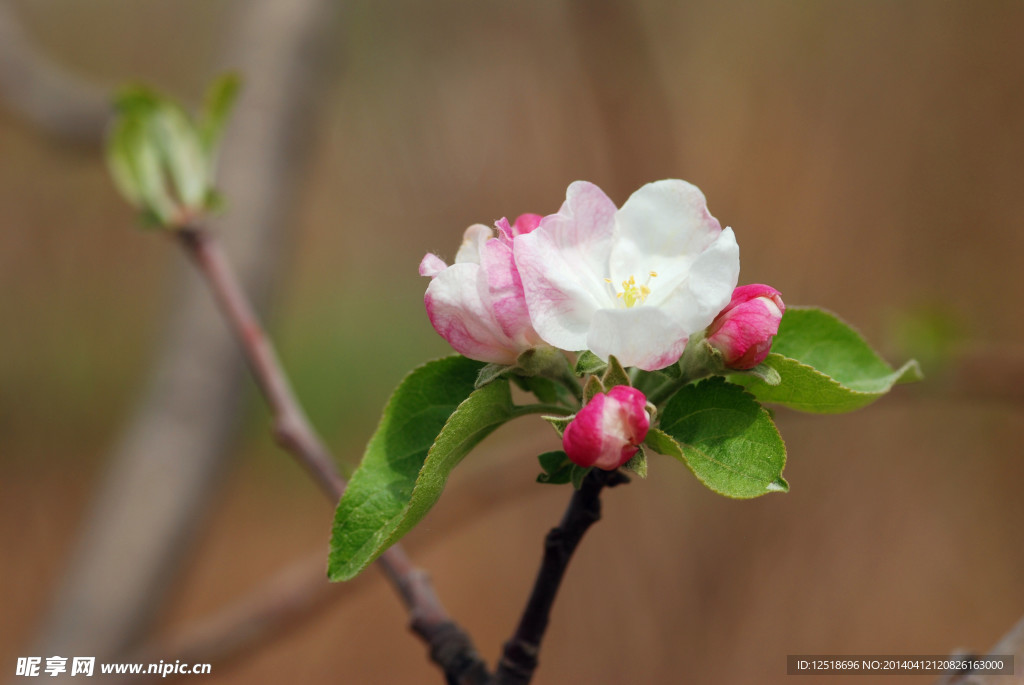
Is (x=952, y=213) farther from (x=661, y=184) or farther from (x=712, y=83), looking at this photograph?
A: (x=661, y=184)

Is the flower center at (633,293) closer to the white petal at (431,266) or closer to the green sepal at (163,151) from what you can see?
the white petal at (431,266)

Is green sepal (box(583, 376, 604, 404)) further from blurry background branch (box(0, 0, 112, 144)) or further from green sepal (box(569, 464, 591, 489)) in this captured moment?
blurry background branch (box(0, 0, 112, 144))

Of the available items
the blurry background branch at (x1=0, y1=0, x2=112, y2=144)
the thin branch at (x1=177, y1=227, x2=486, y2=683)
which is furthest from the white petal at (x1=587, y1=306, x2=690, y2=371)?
the blurry background branch at (x1=0, y1=0, x2=112, y2=144)

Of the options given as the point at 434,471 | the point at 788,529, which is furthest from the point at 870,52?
the point at 434,471

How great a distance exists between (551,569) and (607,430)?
200 millimetres

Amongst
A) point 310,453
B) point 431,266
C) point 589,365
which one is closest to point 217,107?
point 310,453

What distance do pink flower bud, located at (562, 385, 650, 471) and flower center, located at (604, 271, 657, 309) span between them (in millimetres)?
159

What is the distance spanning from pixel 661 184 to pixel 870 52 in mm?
2409

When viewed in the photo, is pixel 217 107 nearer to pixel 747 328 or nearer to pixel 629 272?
pixel 629 272

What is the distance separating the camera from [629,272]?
733mm

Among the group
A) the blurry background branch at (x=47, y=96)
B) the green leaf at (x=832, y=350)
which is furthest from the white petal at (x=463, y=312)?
the blurry background branch at (x=47, y=96)

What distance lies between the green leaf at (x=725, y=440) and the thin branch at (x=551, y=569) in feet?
0.22

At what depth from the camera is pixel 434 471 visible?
23.0 inches

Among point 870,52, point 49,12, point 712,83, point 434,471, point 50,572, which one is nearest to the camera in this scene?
Answer: point 434,471
